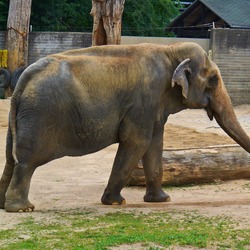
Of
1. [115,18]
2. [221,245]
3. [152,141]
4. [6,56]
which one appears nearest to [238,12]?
[6,56]

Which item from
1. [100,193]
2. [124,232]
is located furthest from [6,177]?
[124,232]

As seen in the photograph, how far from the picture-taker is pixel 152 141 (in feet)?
30.1

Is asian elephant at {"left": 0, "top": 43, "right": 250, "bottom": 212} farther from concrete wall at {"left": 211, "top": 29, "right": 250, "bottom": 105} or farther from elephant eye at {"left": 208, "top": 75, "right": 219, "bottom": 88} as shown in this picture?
concrete wall at {"left": 211, "top": 29, "right": 250, "bottom": 105}

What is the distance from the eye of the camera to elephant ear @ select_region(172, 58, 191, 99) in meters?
8.68

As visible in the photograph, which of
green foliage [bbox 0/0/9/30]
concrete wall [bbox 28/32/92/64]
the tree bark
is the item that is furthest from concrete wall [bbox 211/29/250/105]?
green foliage [bbox 0/0/9/30]

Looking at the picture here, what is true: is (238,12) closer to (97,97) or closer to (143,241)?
(97,97)

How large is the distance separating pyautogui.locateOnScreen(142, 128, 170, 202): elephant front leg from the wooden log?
767 mm

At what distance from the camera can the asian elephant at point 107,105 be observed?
26.9ft

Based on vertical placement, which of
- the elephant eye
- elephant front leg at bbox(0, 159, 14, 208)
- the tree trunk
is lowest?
elephant front leg at bbox(0, 159, 14, 208)

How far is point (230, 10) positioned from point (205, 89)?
21.6 m

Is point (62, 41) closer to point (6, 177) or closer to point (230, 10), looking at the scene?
point (230, 10)

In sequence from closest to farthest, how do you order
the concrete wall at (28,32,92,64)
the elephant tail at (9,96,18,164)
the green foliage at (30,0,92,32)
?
the elephant tail at (9,96,18,164) < the concrete wall at (28,32,92,64) < the green foliage at (30,0,92,32)

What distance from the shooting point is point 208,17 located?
30.8 meters

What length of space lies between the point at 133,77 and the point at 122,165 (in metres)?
0.92
